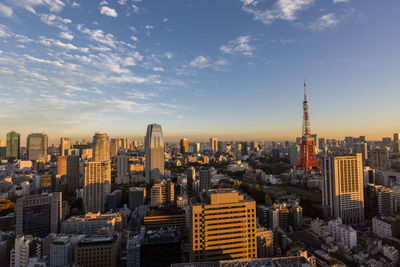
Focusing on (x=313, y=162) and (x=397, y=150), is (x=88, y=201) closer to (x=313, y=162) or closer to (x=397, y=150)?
(x=313, y=162)

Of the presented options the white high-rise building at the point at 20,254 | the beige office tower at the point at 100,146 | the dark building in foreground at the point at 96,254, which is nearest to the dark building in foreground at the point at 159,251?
the dark building in foreground at the point at 96,254

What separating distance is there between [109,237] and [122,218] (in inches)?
114

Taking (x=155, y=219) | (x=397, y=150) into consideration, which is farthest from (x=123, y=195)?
A: (x=397, y=150)

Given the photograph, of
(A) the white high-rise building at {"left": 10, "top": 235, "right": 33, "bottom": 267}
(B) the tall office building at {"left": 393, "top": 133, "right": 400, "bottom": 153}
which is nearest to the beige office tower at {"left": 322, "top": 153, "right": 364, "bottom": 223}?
(A) the white high-rise building at {"left": 10, "top": 235, "right": 33, "bottom": 267}

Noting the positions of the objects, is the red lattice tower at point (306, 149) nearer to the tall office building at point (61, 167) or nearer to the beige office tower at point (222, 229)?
the beige office tower at point (222, 229)

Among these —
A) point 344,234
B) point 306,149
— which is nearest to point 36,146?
point 306,149

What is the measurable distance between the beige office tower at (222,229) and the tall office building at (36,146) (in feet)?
95.0

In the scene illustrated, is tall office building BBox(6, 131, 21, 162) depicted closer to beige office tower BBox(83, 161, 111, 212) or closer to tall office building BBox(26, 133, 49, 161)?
tall office building BBox(26, 133, 49, 161)

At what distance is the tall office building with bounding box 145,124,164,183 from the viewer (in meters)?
18.7

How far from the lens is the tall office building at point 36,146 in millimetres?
27203

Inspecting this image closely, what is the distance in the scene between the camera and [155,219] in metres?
8.45

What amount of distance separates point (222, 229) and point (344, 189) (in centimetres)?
732

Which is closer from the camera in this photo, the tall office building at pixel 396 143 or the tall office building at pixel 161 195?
the tall office building at pixel 161 195

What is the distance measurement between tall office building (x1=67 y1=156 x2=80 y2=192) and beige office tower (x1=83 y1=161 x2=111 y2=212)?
13.7ft
